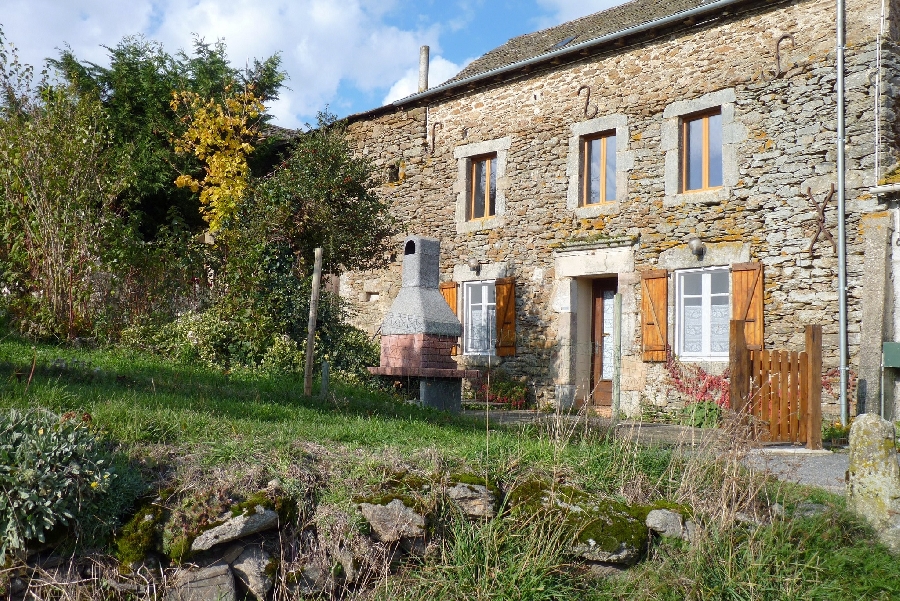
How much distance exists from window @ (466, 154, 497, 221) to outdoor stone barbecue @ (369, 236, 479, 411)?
15.5ft

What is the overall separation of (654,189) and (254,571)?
29.8 ft

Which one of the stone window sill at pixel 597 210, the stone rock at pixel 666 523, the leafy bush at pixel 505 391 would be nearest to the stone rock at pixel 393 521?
the stone rock at pixel 666 523

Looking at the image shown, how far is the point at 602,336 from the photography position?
42.6ft

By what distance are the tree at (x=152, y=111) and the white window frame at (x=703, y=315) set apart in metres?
8.55

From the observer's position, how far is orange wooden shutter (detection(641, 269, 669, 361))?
38.1 ft

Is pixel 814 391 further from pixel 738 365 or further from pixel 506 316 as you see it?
pixel 506 316

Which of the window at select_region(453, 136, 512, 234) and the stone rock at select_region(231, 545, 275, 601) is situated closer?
the stone rock at select_region(231, 545, 275, 601)

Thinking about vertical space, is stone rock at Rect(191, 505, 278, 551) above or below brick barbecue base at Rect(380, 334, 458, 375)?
below

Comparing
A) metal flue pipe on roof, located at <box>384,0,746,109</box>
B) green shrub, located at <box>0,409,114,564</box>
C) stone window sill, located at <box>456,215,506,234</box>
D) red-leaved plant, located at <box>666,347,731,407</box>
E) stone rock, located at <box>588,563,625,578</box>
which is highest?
metal flue pipe on roof, located at <box>384,0,746,109</box>

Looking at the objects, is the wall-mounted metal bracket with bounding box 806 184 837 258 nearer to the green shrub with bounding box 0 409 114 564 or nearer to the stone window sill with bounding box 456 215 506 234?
the stone window sill with bounding box 456 215 506 234

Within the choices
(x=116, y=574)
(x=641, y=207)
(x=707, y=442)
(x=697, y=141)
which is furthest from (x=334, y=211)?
(x=116, y=574)

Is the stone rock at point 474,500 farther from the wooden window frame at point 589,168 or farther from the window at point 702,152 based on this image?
the wooden window frame at point 589,168

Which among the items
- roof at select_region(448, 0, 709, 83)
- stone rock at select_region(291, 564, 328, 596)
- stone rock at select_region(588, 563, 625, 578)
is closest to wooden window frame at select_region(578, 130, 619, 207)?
roof at select_region(448, 0, 709, 83)

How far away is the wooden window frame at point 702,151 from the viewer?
38.2 feet
